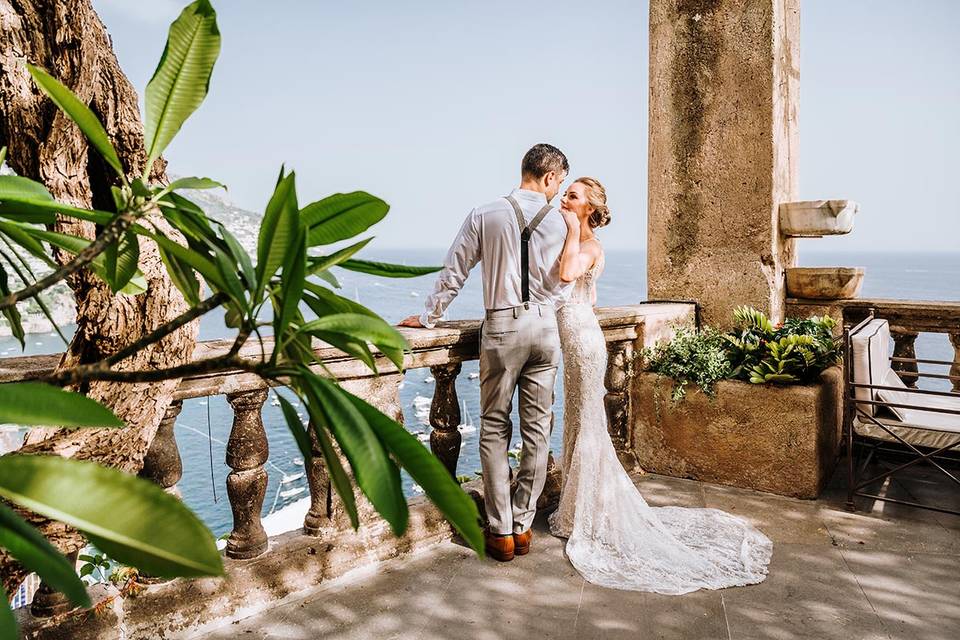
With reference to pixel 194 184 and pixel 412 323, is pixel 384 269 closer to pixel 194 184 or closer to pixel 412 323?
pixel 194 184

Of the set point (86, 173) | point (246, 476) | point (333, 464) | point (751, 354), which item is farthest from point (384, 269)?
point (751, 354)

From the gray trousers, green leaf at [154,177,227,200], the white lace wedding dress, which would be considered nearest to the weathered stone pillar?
the white lace wedding dress

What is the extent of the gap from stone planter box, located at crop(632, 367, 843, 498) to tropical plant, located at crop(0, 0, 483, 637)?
326 cm

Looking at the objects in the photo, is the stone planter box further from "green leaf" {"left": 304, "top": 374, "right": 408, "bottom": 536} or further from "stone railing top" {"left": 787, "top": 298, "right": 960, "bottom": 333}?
"green leaf" {"left": 304, "top": 374, "right": 408, "bottom": 536}

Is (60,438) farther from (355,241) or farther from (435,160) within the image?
(435,160)

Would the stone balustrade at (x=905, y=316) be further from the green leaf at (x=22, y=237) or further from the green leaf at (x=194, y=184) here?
the green leaf at (x=22, y=237)

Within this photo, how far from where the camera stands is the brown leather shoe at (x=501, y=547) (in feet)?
9.20

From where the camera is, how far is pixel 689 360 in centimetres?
389

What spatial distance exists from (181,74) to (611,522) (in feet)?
9.01

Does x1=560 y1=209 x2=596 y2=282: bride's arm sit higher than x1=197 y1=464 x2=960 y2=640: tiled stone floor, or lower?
higher

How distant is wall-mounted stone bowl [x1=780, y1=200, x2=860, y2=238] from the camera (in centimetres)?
419

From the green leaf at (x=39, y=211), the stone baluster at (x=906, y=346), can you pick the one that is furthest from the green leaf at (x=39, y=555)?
the stone baluster at (x=906, y=346)

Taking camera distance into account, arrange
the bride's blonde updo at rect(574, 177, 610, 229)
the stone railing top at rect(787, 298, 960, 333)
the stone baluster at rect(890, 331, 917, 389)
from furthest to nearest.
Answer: the stone baluster at rect(890, 331, 917, 389) < the stone railing top at rect(787, 298, 960, 333) < the bride's blonde updo at rect(574, 177, 610, 229)

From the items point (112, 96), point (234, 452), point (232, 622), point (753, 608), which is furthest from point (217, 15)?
point (753, 608)
